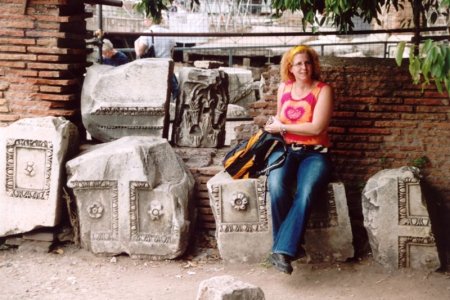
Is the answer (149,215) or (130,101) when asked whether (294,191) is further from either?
(130,101)

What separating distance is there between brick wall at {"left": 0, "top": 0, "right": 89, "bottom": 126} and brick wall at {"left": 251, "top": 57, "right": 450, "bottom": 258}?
91.7 inches

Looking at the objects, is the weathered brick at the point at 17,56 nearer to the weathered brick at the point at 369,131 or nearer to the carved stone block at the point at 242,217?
the carved stone block at the point at 242,217

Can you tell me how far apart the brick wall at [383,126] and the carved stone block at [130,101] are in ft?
4.83

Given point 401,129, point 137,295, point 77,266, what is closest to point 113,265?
point 77,266

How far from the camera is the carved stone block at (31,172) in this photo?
5.69m

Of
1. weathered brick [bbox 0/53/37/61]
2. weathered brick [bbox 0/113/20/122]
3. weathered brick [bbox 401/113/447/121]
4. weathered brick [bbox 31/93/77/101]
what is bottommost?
weathered brick [bbox 0/113/20/122]

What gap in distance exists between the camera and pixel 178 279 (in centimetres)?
531

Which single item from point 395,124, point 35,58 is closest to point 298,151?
point 395,124

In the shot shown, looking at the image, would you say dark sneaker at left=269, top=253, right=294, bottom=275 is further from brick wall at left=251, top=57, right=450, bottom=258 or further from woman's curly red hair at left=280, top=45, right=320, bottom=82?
woman's curly red hair at left=280, top=45, right=320, bottom=82

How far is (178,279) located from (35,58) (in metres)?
2.38

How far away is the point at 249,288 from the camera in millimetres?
3730

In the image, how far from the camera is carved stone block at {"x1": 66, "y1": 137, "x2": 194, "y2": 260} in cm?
550

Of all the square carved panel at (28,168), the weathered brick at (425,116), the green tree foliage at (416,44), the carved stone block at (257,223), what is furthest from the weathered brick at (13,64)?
the weathered brick at (425,116)

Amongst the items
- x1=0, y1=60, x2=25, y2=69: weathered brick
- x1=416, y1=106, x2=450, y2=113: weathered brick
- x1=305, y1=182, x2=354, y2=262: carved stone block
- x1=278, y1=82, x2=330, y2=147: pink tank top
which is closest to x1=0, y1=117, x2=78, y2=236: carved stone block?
x1=0, y1=60, x2=25, y2=69: weathered brick
